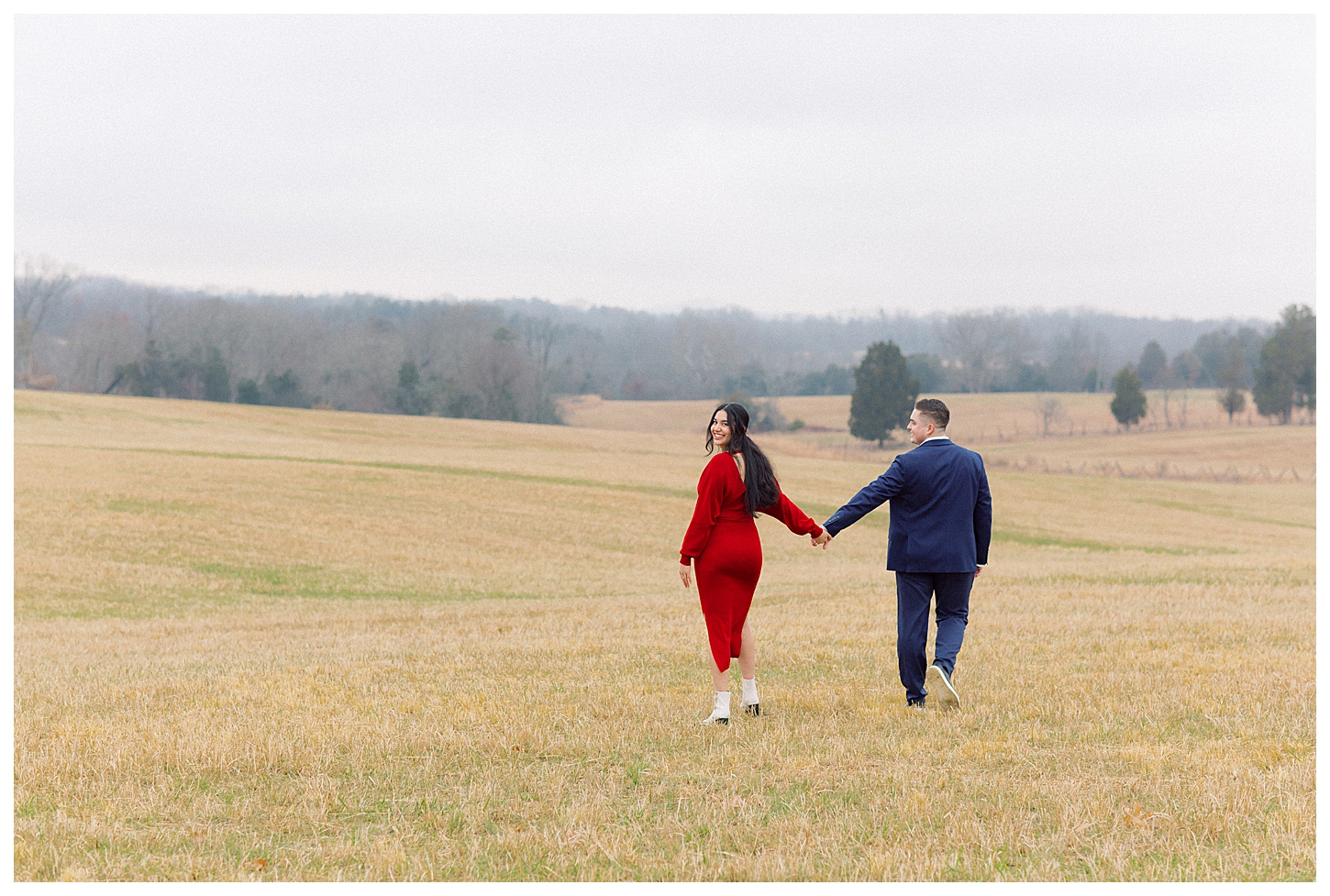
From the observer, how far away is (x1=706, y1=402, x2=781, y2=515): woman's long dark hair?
758 centimetres

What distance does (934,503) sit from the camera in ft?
25.7

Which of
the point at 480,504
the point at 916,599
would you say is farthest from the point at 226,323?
the point at 916,599

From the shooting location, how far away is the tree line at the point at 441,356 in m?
99.3

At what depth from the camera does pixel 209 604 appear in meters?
20.6

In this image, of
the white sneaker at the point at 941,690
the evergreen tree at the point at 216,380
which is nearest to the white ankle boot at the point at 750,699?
the white sneaker at the point at 941,690

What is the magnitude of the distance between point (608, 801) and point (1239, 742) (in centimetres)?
411

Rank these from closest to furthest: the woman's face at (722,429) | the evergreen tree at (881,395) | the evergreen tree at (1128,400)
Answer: the woman's face at (722,429), the evergreen tree at (881,395), the evergreen tree at (1128,400)

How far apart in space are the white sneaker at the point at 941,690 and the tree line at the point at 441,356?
294 ft

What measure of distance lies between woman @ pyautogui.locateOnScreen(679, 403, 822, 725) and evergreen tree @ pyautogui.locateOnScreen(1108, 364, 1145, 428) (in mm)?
99024

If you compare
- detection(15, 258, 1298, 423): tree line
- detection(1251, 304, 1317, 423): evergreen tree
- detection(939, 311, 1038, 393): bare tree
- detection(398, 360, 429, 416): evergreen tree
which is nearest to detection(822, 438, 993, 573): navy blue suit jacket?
detection(15, 258, 1298, 423): tree line

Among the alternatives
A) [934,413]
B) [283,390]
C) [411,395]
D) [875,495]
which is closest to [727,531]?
[875,495]

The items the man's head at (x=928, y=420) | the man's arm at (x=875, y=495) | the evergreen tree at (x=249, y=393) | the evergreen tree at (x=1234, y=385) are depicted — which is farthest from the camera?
the evergreen tree at (x=1234, y=385)

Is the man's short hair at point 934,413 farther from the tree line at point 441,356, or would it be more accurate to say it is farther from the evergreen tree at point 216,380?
the evergreen tree at point 216,380

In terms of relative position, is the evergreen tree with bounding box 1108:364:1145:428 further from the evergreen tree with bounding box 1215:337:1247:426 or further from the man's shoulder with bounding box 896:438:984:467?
the man's shoulder with bounding box 896:438:984:467
